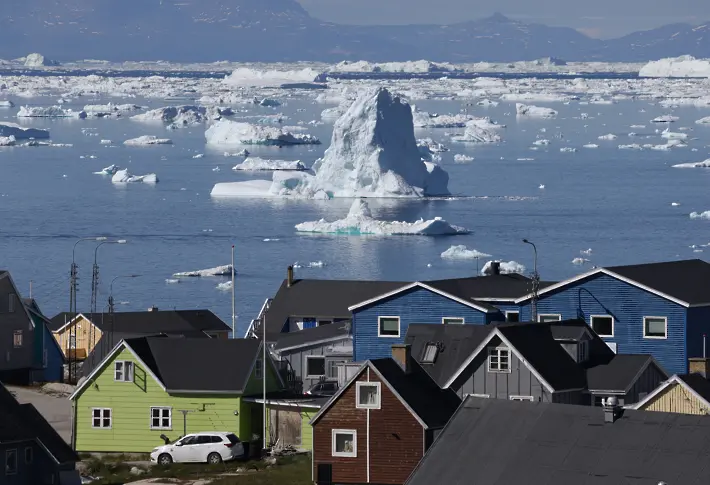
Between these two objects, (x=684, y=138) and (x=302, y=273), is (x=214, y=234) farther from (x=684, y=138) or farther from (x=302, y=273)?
(x=684, y=138)

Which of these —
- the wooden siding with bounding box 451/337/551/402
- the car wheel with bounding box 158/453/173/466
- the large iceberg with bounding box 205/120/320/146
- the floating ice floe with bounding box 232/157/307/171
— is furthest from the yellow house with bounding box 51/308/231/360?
the large iceberg with bounding box 205/120/320/146

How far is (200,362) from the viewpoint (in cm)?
2614

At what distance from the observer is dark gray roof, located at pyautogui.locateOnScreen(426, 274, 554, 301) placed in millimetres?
29453

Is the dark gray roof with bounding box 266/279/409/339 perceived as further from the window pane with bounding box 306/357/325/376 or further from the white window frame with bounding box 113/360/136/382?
the white window frame with bounding box 113/360/136/382

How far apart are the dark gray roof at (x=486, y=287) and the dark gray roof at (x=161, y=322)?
7254 mm

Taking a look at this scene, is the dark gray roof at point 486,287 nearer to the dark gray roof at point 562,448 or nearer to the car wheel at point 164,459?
the car wheel at point 164,459

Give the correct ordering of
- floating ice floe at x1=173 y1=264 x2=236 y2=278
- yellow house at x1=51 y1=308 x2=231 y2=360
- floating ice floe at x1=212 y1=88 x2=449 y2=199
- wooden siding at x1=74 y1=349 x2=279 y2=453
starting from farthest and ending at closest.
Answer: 1. floating ice floe at x1=212 y1=88 x2=449 y2=199
2. floating ice floe at x1=173 y1=264 x2=236 y2=278
3. yellow house at x1=51 y1=308 x2=231 y2=360
4. wooden siding at x1=74 y1=349 x2=279 y2=453

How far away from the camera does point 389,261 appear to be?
6488 cm

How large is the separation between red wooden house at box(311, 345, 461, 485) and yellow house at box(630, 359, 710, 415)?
7.99 feet

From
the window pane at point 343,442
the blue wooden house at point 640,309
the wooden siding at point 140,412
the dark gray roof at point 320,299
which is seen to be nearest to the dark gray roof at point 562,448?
the window pane at point 343,442

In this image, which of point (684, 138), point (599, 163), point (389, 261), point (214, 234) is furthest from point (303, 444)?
point (684, 138)

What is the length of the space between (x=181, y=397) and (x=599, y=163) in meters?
94.1

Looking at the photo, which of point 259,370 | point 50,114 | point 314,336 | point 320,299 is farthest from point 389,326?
point 50,114

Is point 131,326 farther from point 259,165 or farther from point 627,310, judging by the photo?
point 259,165
